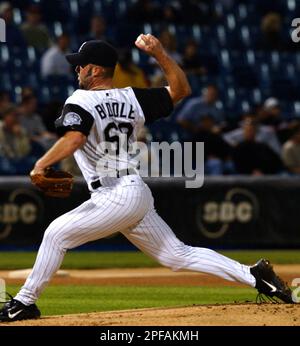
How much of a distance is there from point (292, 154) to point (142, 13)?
4025mm

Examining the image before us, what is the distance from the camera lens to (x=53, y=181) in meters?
6.67

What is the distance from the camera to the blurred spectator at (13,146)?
1389cm

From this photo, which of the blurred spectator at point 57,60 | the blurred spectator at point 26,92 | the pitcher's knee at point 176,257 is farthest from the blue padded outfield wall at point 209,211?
the pitcher's knee at point 176,257

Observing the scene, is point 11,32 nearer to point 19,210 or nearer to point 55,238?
point 19,210

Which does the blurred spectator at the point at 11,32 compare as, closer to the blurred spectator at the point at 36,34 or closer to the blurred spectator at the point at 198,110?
the blurred spectator at the point at 36,34

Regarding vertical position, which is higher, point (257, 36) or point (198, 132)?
point (257, 36)

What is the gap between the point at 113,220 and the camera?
22.0 feet

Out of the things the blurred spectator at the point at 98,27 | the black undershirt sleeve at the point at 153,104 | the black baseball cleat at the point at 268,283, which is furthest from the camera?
the blurred spectator at the point at 98,27

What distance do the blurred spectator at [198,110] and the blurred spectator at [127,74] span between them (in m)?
0.81

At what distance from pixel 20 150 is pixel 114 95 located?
301 inches

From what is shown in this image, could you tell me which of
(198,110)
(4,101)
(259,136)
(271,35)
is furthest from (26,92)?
(271,35)

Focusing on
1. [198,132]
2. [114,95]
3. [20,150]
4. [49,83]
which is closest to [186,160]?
[198,132]

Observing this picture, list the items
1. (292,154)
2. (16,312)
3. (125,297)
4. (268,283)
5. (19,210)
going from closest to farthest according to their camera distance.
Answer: (16,312)
(268,283)
(125,297)
(19,210)
(292,154)
